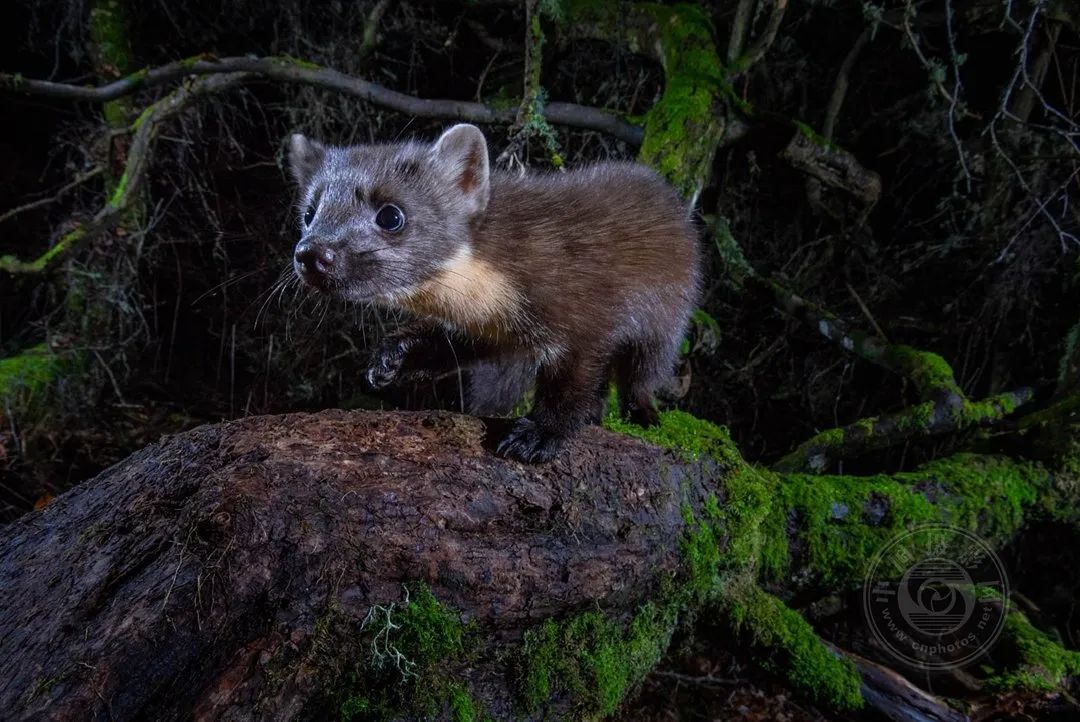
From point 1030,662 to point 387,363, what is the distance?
292 cm

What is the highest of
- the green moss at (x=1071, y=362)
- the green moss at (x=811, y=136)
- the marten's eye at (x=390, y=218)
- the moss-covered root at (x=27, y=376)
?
the green moss at (x=811, y=136)

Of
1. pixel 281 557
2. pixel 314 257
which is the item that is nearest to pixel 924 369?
pixel 314 257

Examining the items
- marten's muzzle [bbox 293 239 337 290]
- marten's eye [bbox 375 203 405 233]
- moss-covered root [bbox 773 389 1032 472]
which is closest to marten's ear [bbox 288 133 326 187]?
marten's eye [bbox 375 203 405 233]

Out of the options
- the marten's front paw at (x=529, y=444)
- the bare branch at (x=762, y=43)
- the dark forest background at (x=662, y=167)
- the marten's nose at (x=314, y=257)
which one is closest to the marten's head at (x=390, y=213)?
the marten's nose at (x=314, y=257)

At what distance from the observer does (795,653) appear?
247 centimetres

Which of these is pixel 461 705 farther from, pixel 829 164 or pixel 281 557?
pixel 829 164

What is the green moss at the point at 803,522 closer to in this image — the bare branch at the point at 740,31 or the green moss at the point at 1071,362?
the green moss at the point at 1071,362

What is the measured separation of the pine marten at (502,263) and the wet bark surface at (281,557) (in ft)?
0.90

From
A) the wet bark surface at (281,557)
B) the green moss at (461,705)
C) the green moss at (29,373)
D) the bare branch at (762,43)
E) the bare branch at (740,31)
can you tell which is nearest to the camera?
the wet bark surface at (281,557)

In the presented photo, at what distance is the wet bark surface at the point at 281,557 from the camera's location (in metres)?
1.36

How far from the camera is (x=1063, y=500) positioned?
3.37 metres

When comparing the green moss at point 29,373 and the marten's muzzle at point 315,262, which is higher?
the marten's muzzle at point 315,262

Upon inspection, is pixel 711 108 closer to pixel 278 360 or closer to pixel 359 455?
pixel 359 455

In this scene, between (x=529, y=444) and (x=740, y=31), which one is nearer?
(x=529, y=444)
